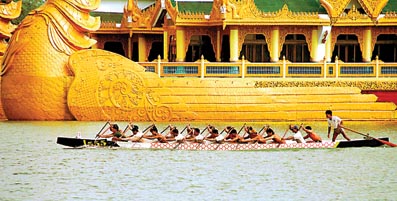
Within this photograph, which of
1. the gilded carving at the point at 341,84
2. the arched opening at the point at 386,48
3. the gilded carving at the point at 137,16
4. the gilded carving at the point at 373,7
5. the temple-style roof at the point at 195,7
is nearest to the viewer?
the gilded carving at the point at 341,84

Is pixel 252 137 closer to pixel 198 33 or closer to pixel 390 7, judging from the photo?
pixel 198 33

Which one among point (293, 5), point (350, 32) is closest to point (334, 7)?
point (350, 32)

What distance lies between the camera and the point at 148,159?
1104 inches

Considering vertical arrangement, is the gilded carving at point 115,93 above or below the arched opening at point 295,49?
below

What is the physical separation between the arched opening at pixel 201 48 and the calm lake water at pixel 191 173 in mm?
10949

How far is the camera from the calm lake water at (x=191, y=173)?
23.0 m

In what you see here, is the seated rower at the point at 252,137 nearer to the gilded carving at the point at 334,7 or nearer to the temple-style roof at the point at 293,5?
the temple-style roof at the point at 293,5

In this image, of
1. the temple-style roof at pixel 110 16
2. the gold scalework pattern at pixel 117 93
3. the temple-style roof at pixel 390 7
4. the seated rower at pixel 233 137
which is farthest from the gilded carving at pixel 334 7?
the temple-style roof at pixel 110 16

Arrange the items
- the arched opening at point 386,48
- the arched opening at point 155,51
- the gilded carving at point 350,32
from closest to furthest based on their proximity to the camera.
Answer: the gilded carving at point 350,32 → the arched opening at point 386,48 → the arched opening at point 155,51

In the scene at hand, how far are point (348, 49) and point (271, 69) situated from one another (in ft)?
16.2

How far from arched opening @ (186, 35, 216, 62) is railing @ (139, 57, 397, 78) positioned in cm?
376

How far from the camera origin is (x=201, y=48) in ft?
138

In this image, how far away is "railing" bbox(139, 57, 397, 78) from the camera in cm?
3800

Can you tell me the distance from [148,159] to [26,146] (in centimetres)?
421
